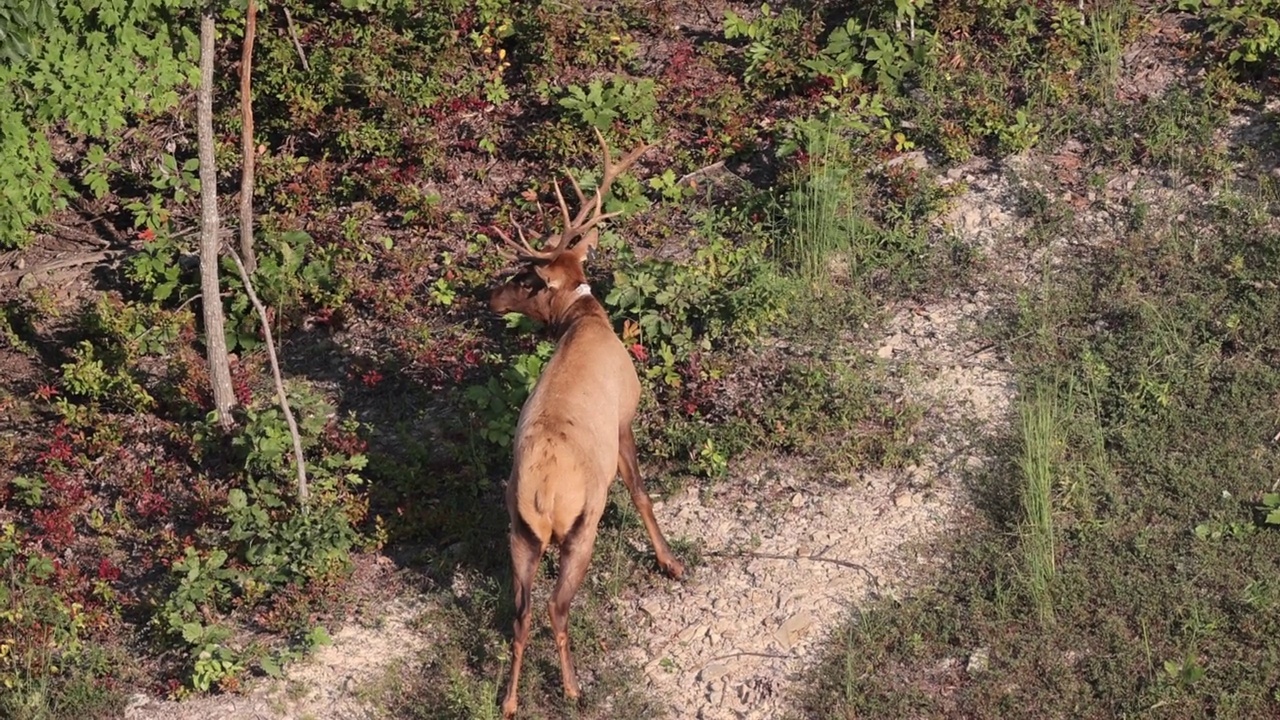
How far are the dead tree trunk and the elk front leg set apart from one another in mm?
3098

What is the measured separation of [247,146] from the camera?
12.3 meters

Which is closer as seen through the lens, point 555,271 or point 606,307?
point 555,271

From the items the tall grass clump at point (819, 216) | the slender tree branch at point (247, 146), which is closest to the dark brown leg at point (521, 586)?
the tall grass clump at point (819, 216)

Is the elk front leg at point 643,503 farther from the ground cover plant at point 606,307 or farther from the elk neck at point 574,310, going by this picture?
the elk neck at point 574,310

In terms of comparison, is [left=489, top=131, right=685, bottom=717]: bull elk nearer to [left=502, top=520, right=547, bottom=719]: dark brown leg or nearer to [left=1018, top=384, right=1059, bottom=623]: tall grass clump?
[left=502, top=520, right=547, bottom=719]: dark brown leg

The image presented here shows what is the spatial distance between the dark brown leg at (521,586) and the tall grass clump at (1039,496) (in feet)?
9.36

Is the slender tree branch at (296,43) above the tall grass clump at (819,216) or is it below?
above

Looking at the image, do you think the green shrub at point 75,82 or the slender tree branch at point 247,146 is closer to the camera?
the slender tree branch at point 247,146

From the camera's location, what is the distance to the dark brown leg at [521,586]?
353 inches

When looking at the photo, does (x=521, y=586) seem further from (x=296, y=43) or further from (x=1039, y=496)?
(x=296, y=43)

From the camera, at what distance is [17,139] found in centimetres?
1252

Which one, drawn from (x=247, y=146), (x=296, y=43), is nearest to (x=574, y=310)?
(x=247, y=146)

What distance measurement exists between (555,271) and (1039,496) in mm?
3390

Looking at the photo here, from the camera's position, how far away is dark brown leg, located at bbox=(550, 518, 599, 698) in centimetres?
902
